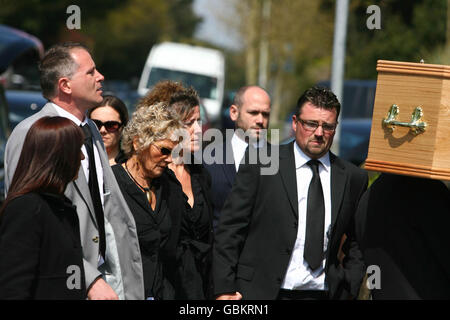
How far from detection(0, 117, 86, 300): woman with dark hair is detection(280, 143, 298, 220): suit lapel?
1.38m

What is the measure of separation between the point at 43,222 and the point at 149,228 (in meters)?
1.27

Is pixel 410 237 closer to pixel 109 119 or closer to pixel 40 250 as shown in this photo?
pixel 40 250

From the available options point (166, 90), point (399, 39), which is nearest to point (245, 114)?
point (166, 90)

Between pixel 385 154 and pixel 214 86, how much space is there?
2007 centimetres

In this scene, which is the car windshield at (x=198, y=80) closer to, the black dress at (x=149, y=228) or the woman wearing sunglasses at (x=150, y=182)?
the woman wearing sunglasses at (x=150, y=182)

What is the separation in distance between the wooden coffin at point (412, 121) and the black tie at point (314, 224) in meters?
0.96

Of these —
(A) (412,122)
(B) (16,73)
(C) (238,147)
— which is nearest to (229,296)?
(A) (412,122)

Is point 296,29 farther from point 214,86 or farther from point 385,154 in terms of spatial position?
point 385,154

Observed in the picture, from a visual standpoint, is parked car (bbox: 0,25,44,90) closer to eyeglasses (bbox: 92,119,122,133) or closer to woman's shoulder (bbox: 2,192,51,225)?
eyeglasses (bbox: 92,119,122,133)

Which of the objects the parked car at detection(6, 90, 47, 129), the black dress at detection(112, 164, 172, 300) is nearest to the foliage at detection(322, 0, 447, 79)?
the parked car at detection(6, 90, 47, 129)

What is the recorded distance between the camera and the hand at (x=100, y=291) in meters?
3.69

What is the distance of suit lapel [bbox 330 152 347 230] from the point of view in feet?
14.5

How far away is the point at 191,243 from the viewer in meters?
4.90

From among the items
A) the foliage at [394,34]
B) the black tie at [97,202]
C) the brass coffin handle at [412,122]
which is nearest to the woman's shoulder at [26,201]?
the black tie at [97,202]
